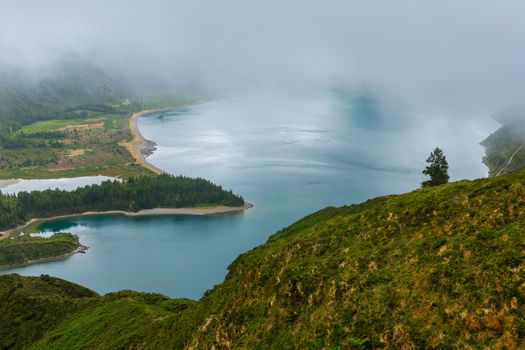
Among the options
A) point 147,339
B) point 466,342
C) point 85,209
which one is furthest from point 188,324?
point 85,209

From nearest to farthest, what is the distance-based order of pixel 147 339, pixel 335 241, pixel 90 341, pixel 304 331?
pixel 304 331 < pixel 335 241 < pixel 147 339 < pixel 90 341

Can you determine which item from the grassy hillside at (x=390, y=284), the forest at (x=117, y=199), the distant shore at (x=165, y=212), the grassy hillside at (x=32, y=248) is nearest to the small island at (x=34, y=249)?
the grassy hillside at (x=32, y=248)

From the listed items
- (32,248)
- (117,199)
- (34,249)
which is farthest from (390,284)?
(117,199)

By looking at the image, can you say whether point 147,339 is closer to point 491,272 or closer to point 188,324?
point 188,324

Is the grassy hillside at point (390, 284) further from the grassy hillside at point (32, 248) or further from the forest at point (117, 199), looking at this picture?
the forest at point (117, 199)

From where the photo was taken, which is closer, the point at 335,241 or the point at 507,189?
the point at 507,189

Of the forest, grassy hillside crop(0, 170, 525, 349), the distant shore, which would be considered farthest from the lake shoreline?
grassy hillside crop(0, 170, 525, 349)

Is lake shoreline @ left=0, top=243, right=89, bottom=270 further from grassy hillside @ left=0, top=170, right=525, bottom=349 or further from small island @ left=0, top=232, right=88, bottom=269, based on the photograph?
grassy hillside @ left=0, top=170, right=525, bottom=349
